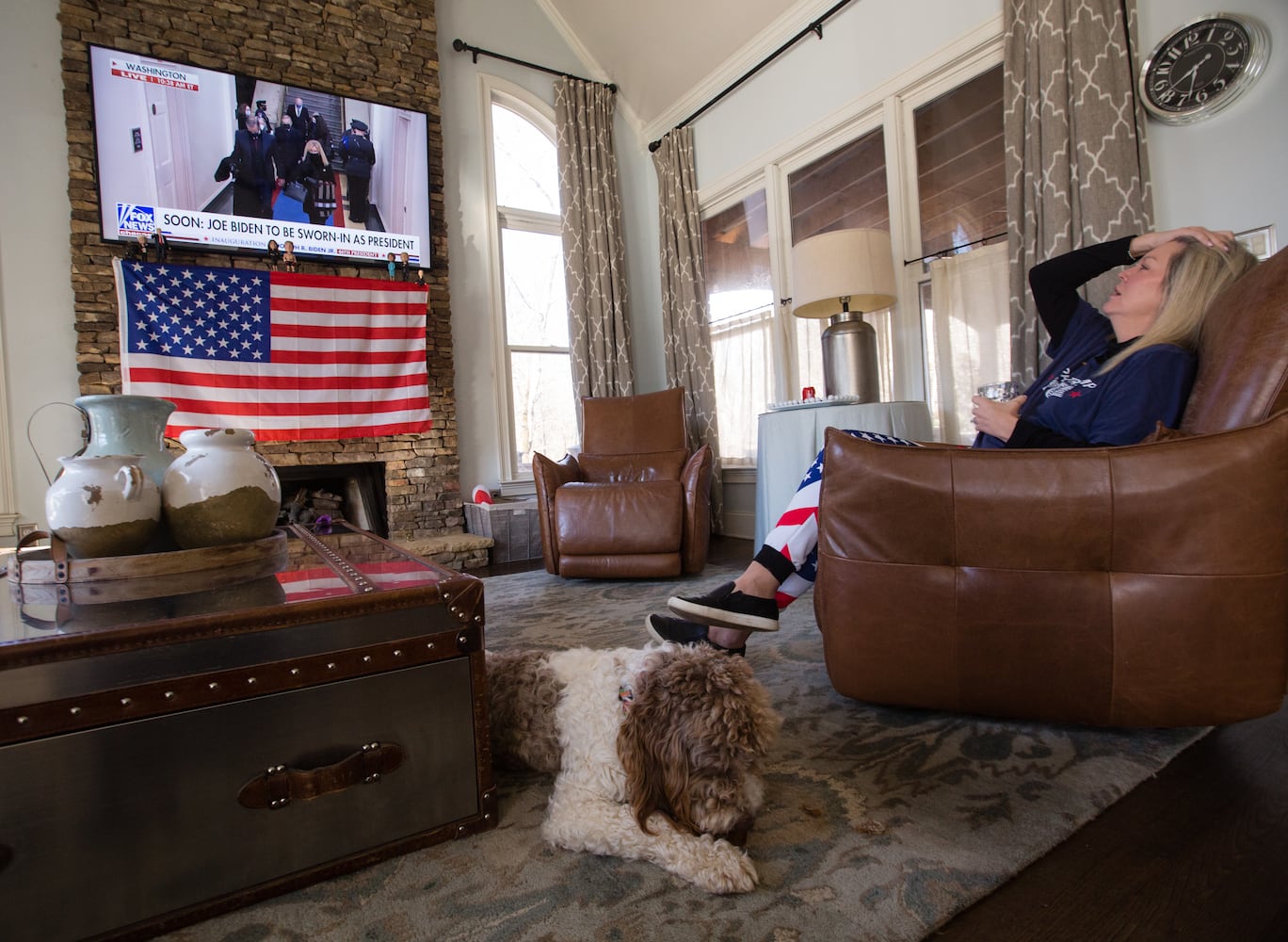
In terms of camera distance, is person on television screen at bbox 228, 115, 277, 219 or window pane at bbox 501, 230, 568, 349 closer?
person on television screen at bbox 228, 115, 277, 219

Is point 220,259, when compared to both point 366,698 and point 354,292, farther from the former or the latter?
point 366,698

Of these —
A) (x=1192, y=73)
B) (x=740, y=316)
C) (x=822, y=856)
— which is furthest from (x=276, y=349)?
(x=1192, y=73)

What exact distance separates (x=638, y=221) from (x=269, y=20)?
2526mm

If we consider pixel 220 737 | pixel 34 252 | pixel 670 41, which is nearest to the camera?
pixel 220 737

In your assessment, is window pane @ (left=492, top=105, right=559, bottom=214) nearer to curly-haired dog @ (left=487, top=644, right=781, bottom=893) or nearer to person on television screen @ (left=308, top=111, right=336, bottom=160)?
person on television screen @ (left=308, top=111, right=336, bottom=160)

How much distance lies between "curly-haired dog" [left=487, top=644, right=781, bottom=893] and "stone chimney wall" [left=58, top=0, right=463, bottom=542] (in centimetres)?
307

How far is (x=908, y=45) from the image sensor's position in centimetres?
301

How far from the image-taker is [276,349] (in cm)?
344

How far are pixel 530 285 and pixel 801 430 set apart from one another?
2604 millimetres

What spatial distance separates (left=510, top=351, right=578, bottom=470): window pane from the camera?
4.44 meters

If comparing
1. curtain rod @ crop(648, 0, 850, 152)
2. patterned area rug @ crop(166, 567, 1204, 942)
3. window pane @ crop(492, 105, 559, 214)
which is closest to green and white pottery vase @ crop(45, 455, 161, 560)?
patterned area rug @ crop(166, 567, 1204, 942)

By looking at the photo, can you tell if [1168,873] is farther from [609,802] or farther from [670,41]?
[670,41]

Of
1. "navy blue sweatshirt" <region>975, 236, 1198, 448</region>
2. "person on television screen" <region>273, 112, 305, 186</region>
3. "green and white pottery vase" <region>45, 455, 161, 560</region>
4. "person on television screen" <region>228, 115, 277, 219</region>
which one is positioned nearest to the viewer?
"green and white pottery vase" <region>45, 455, 161, 560</region>

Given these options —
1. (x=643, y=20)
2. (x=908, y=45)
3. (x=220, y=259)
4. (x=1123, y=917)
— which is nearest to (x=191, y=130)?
(x=220, y=259)
